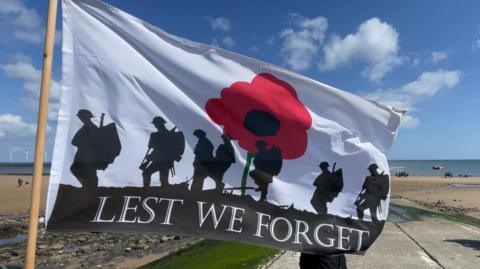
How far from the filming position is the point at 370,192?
166 inches

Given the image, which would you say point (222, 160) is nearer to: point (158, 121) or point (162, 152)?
point (162, 152)

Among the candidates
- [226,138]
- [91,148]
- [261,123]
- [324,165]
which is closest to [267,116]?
[261,123]

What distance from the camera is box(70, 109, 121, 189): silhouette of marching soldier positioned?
364 centimetres

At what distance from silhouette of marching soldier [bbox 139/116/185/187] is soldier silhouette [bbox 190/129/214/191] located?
0.44 ft

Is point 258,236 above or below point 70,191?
below

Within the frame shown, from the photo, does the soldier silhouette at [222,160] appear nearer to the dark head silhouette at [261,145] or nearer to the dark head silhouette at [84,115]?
the dark head silhouette at [261,145]

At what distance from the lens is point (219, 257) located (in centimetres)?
908

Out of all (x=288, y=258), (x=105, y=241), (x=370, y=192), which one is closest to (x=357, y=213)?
(x=370, y=192)

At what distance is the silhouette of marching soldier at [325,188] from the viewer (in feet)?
13.6

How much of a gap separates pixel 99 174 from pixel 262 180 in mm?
1325

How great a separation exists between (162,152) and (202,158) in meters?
0.34

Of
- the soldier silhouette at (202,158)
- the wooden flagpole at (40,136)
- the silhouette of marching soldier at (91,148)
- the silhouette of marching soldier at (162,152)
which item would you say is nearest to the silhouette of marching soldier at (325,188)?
the soldier silhouette at (202,158)

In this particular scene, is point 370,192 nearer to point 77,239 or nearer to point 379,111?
point 379,111

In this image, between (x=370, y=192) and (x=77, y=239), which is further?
(x=77, y=239)
